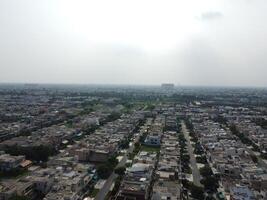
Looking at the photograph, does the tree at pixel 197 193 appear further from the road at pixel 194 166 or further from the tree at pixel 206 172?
the tree at pixel 206 172

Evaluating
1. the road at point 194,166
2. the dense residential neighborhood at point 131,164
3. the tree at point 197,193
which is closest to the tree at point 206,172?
the dense residential neighborhood at point 131,164

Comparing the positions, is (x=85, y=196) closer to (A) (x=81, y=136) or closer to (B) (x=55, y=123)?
(A) (x=81, y=136)

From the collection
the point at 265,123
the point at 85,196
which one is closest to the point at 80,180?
the point at 85,196

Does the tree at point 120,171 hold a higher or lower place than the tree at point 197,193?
higher

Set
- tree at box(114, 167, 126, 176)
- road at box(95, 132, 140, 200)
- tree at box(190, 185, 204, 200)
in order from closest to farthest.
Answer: tree at box(190, 185, 204, 200)
road at box(95, 132, 140, 200)
tree at box(114, 167, 126, 176)

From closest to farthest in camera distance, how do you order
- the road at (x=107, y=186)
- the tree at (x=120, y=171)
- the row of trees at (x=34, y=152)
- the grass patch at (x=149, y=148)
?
the road at (x=107, y=186) → the tree at (x=120, y=171) → the row of trees at (x=34, y=152) → the grass patch at (x=149, y=148)

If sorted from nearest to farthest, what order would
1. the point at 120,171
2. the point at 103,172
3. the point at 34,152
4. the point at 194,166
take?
the point at 120,171, the point at 103,172, the point at 194,166, the point at 34,152

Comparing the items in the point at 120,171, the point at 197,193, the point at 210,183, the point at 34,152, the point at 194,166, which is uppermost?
the point at 34,152

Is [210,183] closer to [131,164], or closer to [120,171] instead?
[120,171]

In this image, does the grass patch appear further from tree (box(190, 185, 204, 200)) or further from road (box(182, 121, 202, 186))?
tree (box(190, 185, 204, 200))

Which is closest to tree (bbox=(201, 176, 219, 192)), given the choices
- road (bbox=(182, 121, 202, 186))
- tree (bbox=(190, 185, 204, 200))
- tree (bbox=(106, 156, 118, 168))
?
road (bbox=(182, 121, 202, 186))

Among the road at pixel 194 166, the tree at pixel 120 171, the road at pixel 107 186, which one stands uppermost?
the tree at pixel 120 171

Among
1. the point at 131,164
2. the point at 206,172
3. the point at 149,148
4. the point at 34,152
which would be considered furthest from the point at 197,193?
the point at 34,152
